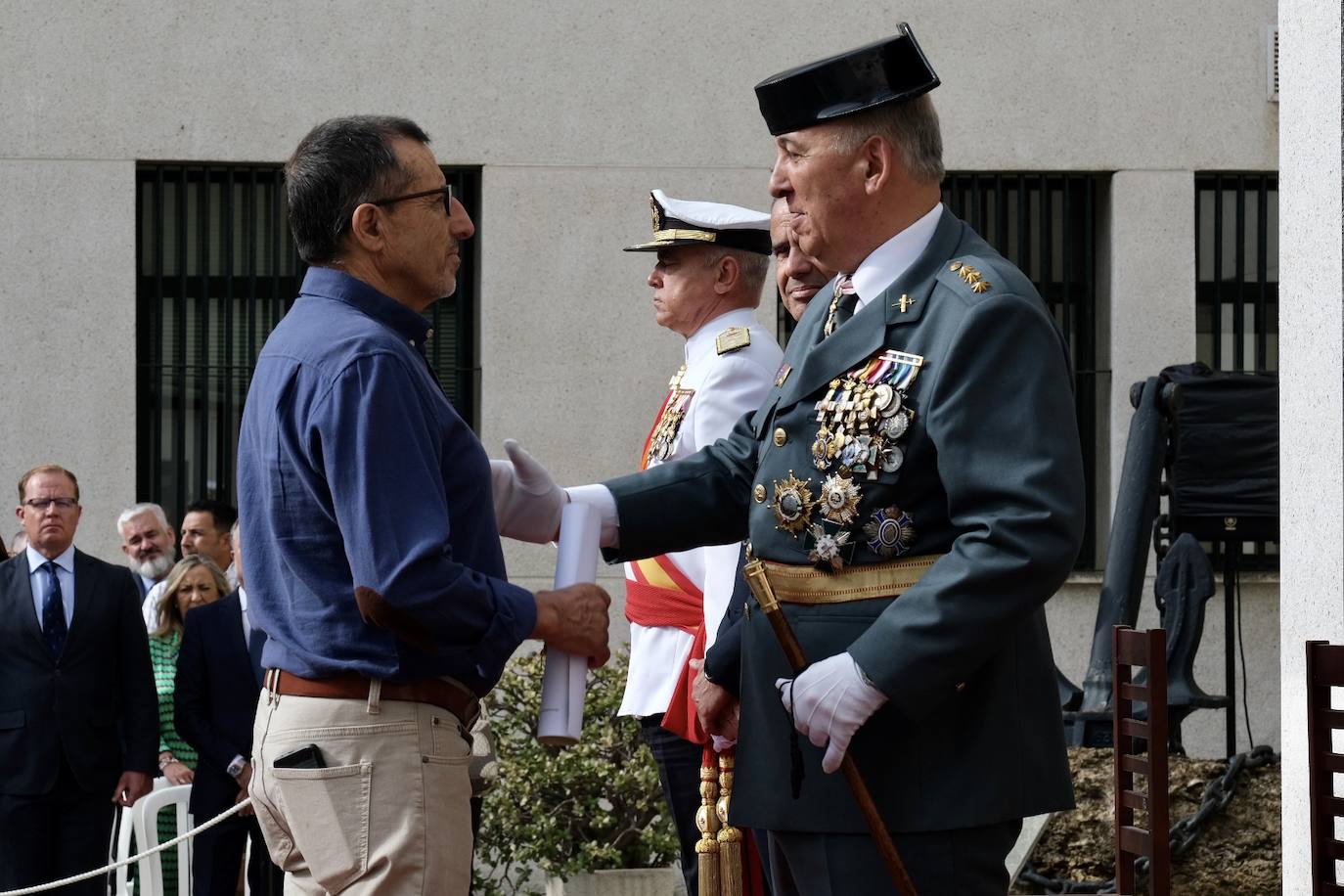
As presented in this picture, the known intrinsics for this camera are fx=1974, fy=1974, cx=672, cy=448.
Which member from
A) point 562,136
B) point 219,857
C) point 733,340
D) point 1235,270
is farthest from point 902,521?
point 1235,270

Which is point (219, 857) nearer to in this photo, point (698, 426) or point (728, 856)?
point (698, 426)

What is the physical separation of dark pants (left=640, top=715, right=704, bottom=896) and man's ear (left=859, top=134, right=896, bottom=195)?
2018mm

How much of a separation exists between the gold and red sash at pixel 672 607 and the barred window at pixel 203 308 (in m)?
5.17

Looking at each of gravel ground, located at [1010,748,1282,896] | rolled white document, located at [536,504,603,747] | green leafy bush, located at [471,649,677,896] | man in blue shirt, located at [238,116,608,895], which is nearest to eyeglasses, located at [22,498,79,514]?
green leafy bush, located at [471,649,677,896]

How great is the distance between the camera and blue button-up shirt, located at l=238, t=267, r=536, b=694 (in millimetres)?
2908

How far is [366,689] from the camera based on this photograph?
302 centimetres

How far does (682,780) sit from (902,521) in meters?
2.01

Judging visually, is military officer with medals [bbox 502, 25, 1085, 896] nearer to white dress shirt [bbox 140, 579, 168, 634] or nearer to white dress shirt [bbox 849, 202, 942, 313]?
white dress shirt [bbox 849, 202, 942, 313]

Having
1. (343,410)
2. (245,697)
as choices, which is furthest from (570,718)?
(245,697)

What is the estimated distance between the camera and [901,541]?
281 centimetres

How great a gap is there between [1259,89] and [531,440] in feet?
13.4

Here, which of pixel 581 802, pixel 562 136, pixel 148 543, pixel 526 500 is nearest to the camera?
pixel 526 500

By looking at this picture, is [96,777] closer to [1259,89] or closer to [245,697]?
[245,697]

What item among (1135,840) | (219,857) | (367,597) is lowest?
(219,857)
